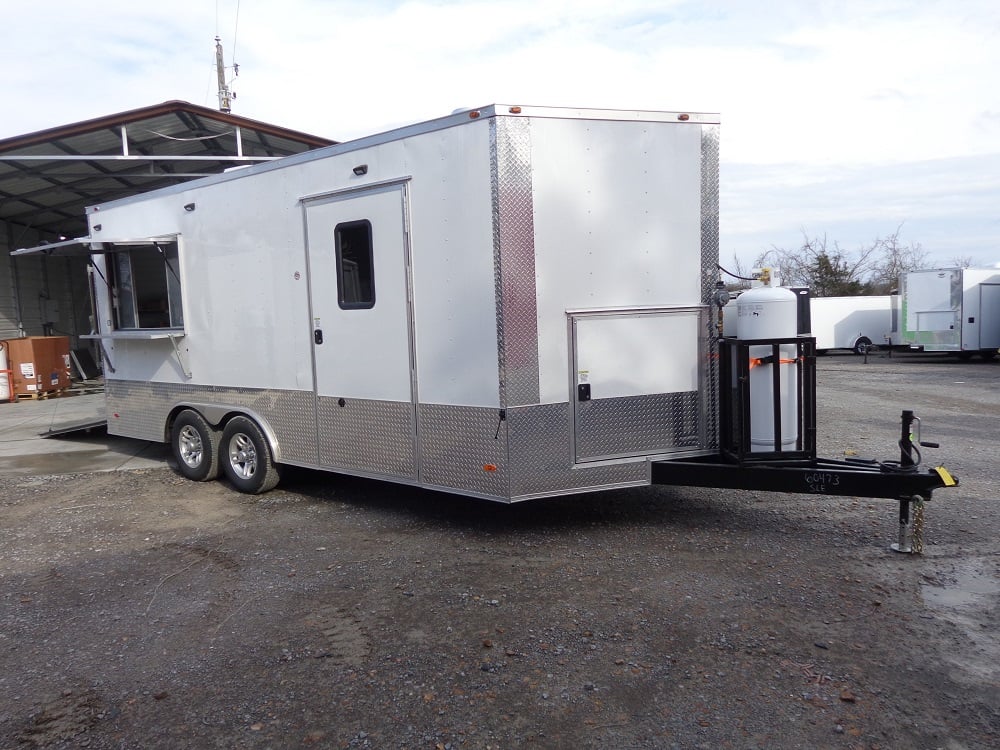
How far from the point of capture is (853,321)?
25.4m

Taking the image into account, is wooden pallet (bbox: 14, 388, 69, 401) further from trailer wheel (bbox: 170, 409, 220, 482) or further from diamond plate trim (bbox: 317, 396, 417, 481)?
diamond plate trim (bbox: 317, 396, 417, 481)

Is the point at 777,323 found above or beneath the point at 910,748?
above

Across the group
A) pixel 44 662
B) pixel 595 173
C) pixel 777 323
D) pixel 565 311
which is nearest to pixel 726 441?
pixel 777 323

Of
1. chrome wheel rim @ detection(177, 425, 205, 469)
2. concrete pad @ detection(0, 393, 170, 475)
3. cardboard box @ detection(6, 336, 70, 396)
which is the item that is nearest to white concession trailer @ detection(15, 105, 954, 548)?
chrome wheel rim @ detection(177, 425, 205, 469)

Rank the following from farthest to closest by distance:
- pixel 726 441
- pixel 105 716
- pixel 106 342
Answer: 1. pixel 106 342
2. pixel 726 441
3. pixel 105 716

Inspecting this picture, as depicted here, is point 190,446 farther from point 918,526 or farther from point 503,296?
point 918,526

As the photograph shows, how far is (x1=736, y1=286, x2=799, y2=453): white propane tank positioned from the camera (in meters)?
5.22

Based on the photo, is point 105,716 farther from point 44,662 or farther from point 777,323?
point 777,323

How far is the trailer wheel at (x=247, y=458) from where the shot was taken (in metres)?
6.90

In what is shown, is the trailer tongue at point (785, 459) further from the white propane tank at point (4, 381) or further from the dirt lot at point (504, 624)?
the white propane tank at point (4, 381)

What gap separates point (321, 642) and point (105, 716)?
1.03m

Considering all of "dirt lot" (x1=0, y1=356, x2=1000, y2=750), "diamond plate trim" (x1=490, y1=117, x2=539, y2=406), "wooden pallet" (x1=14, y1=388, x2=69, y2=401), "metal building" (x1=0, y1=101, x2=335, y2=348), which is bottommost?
"dirt lot" (x1=0, y1=356, x2=1000, y2=750)

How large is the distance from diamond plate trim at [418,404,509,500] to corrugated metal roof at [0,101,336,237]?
19.7 feet

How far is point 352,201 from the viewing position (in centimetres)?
589
